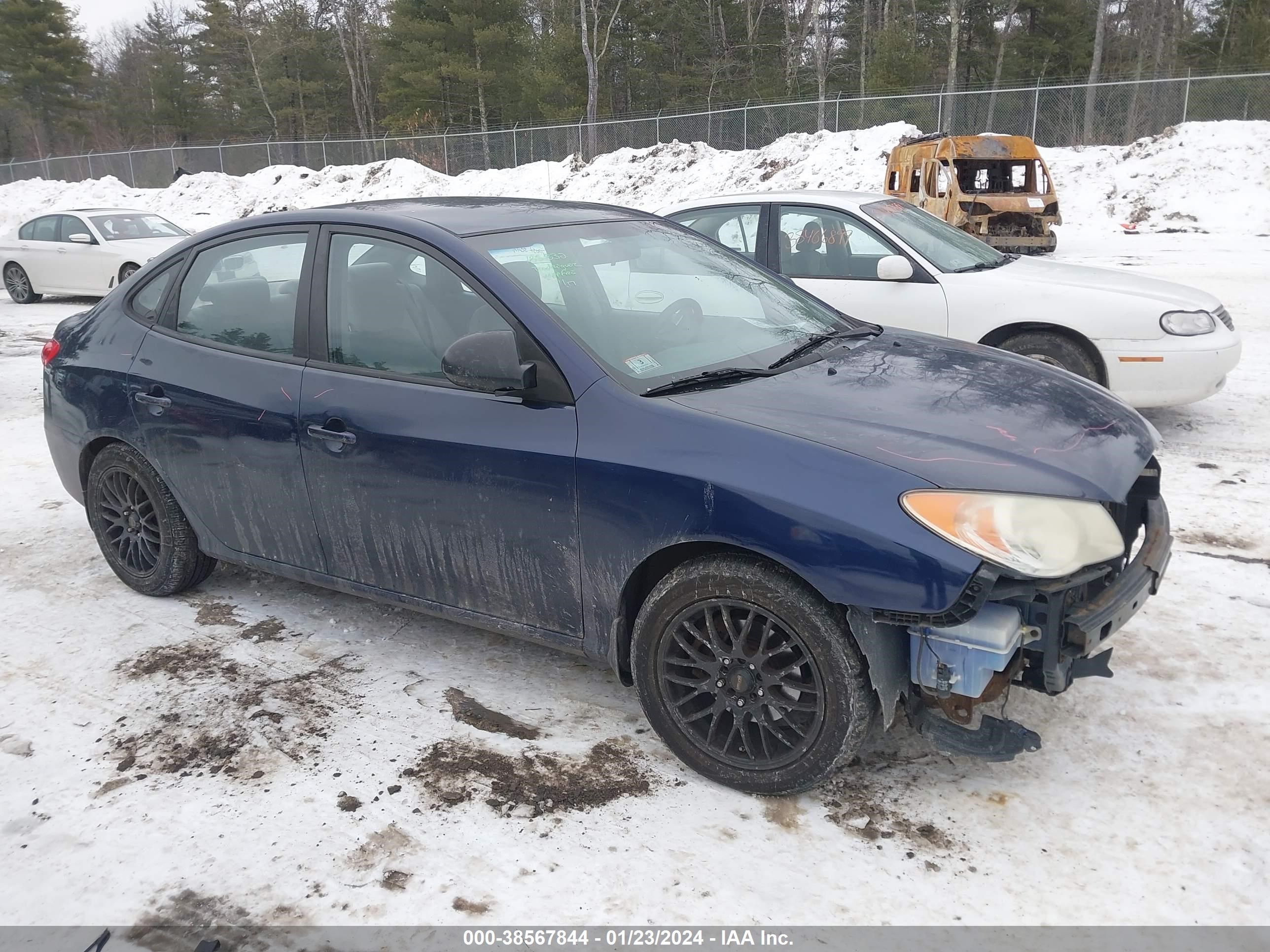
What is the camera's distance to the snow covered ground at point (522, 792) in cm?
257

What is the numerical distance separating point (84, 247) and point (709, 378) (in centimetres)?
1412

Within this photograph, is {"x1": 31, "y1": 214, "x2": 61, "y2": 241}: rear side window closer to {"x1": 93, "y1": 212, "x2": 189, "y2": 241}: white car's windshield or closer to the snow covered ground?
{"x1": 93, "y1": 212, "x2": 189, "y2": 241}: white car's windshield

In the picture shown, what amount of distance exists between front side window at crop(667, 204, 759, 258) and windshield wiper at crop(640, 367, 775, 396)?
159 inches

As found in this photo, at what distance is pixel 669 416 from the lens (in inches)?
116

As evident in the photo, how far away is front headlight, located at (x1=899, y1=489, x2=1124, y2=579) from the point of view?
8.27 ft

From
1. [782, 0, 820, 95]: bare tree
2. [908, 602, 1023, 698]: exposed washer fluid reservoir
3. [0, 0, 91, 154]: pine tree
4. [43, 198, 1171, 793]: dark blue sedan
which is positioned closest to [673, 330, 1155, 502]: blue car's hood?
[43, 198, 1171, 793]: dark blue sedan

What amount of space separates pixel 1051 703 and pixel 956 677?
3.24 ft

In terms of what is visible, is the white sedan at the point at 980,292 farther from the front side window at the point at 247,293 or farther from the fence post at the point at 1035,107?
the fence post at the point at 1035,107

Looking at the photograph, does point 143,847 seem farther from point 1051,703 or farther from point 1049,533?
point 1051,703

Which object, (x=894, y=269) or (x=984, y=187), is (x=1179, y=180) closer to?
(x=984, y=187)

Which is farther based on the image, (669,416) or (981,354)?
(981,354)

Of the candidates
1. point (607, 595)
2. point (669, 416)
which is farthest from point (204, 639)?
point (669, 416)

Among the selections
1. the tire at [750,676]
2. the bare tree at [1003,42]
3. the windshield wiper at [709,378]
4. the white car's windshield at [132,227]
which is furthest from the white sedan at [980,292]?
the bare tree at [1003,42]

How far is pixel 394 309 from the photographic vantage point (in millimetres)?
3568
